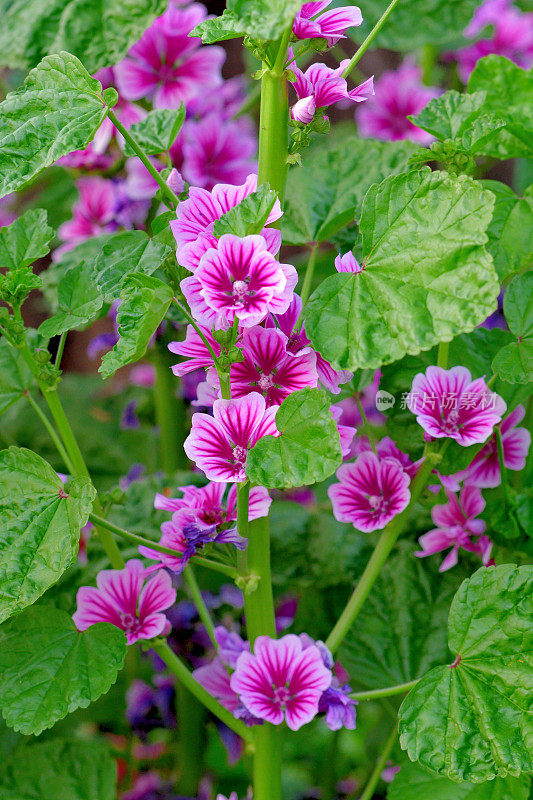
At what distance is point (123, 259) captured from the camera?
0.57m

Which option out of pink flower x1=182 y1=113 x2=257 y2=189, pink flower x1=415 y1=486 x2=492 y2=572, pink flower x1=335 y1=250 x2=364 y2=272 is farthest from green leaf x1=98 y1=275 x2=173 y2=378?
pink flower x1=182 y1=113 x2=257 y2=189

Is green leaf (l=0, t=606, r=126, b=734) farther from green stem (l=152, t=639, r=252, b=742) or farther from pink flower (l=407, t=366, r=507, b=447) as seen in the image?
pink flower (l=407, t=366, r=507, b=447)

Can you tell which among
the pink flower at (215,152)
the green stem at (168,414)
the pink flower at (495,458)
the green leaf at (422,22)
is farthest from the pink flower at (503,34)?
the pink flower at (495,458)

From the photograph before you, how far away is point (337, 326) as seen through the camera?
0.49 m

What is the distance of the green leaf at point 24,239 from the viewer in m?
0.61

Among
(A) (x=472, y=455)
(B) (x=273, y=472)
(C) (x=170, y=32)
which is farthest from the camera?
(C) (x=170, y=32)

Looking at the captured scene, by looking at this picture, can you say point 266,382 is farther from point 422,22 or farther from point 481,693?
point 422,22

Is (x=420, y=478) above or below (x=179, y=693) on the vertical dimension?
above

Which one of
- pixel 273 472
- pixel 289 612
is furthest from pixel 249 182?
pixel 289 612

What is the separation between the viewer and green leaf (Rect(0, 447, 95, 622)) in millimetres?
504

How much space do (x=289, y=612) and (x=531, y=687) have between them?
0.46 metres

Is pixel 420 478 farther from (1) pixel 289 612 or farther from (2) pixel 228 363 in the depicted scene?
(1) pixel 289 612

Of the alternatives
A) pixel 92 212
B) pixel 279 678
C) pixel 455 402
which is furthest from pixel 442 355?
pixel 92 212

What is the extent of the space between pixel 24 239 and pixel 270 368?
220 mm
